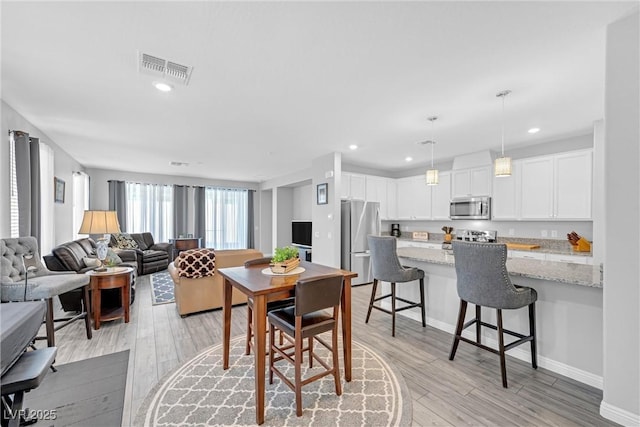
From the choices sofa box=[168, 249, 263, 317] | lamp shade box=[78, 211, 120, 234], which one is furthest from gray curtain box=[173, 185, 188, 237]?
A: sofa box=[168, 249, 263, 317]

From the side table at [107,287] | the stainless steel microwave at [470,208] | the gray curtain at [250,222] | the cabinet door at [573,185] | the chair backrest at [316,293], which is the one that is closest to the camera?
the chair backrest at [316,293]

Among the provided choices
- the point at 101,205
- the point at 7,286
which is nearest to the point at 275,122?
the point at 7,286

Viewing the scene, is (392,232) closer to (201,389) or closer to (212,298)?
(212,298)

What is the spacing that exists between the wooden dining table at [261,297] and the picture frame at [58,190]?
4089mm

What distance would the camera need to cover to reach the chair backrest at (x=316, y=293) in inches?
68.1

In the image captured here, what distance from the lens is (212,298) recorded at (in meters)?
3.74

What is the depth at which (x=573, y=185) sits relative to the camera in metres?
4.01

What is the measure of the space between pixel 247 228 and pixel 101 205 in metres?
3.83

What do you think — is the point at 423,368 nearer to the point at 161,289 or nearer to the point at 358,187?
the point at 358,187

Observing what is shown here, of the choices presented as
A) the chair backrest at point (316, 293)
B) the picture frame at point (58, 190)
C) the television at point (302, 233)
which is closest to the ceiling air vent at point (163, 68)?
the chair backrest at point (316, 293)

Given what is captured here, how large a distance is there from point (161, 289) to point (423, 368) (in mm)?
4589

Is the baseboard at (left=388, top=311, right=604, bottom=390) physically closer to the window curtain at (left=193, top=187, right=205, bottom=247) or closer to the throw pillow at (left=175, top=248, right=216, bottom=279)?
the throw pillow at (left=175, top=248, right=216, bottom=279)

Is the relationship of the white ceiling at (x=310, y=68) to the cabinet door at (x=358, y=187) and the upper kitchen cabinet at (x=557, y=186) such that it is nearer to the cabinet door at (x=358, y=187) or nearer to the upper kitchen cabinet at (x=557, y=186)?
the upper kitchen cabinet at (x=557, y=186)

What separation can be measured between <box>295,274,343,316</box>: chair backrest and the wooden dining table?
0.60 feet
